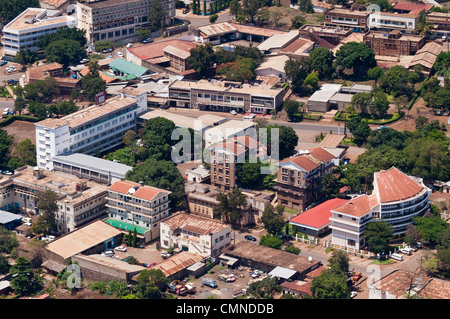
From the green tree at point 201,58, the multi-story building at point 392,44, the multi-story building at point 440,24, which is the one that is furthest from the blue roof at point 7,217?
the multi-story building at point 440,24

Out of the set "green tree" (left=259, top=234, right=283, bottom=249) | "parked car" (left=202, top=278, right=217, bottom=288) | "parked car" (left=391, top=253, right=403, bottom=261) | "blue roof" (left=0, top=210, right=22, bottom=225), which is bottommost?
"parked car" (left=202, top=278, right=217, bottom=288)

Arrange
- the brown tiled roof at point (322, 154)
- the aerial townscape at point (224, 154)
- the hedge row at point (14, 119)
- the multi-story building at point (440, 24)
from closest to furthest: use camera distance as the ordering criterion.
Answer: the aerial townscape at point (224, 154) → the brown tiled roof at point (322, 154) → the hedge row at point (14, 119) → the multi-story building at point (440, 24)

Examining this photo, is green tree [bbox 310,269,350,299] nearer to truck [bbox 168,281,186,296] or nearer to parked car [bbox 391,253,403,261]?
parked car [bbox 391,253,403,261]

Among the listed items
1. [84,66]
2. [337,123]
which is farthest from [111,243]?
[84,66]

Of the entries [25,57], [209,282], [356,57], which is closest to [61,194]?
[209,282]

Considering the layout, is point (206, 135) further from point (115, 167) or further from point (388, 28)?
point (388, 28)

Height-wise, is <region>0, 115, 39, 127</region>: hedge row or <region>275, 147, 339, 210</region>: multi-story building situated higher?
<region>275, 147, 339, 210</region>: multi-story building

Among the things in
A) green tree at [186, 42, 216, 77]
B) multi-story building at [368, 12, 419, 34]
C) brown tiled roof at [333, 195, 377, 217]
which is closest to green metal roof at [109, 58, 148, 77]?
green tree at [186, 42, 216, 77]

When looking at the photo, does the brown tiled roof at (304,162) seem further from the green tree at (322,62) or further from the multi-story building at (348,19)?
the multi-story building at (348,19)
